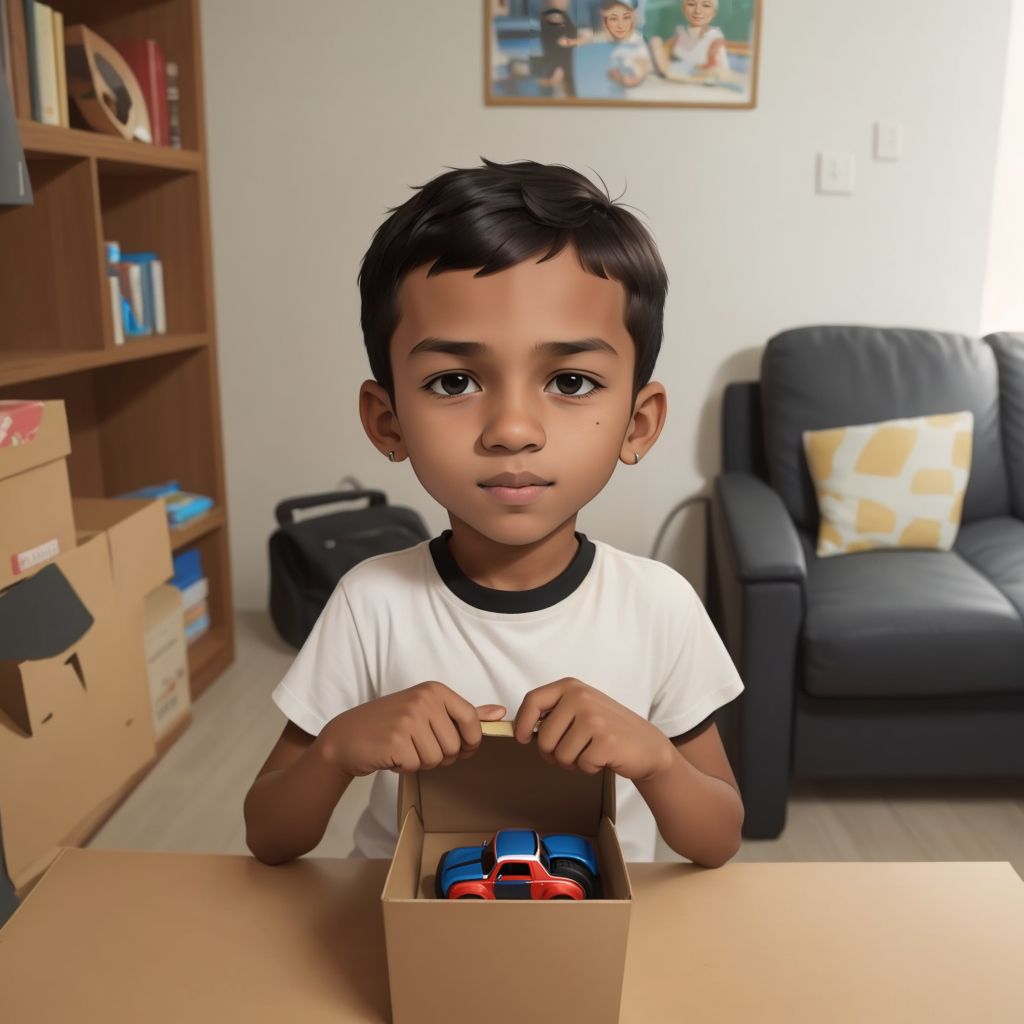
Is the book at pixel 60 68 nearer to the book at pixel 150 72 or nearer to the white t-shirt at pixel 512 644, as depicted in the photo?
the book at pixel 150 72

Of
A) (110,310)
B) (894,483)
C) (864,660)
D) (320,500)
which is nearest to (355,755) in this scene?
(864,660)

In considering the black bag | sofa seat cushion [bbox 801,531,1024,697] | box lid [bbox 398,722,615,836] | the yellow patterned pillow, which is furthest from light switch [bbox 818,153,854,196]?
box lid [bbox 398,722,615,836]

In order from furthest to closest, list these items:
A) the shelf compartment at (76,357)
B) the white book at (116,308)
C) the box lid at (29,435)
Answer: the white book at (116,308), the shelf compartment at (76,357), the box lid at (29,435)

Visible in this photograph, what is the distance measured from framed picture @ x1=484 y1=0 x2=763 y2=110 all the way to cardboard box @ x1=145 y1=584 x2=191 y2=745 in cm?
152

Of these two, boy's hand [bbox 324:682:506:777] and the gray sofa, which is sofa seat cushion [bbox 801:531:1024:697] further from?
boy's hand [bbox 324:682:506:777]

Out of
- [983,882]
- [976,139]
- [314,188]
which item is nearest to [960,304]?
[976,139]

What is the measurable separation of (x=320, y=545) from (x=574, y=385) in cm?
195

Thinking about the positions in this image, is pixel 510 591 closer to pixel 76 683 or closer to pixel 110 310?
pixel 76 683

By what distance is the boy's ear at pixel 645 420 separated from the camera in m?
0.79

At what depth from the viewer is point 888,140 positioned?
264 centimetres

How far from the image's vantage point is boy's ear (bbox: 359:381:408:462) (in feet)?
2.54

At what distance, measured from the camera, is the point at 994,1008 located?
22.5 inches

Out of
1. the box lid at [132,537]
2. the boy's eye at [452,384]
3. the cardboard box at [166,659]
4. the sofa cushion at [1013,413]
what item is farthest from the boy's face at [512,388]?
the sofa cushion at [1013,413]

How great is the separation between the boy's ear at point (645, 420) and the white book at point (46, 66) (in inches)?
62.3
